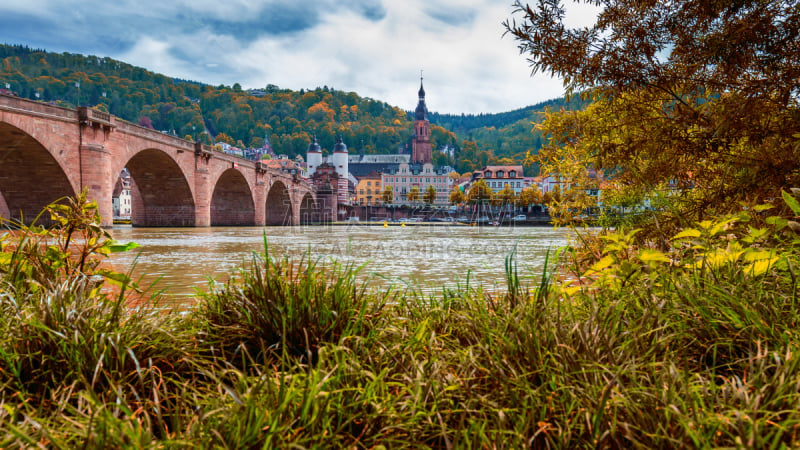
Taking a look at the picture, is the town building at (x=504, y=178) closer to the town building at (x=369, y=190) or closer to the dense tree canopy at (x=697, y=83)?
the town building at (x=369, y=190)

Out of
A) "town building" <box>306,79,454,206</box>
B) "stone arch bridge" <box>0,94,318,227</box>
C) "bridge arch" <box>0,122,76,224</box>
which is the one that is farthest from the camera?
"town building" <box>306,79,454,206</box>

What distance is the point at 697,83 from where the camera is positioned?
402 cm

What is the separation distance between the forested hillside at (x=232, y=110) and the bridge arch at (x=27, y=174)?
80.6 meters

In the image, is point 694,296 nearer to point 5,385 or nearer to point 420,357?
point 420,357

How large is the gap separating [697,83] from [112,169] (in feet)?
86.5

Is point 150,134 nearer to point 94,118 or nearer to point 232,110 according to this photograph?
point 94,118

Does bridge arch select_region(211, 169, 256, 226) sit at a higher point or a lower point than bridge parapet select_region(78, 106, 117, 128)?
lower

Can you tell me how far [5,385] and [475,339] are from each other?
1573mm

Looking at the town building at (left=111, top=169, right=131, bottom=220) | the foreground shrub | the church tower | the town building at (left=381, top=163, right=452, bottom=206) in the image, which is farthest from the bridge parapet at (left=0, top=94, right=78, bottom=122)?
the church tower

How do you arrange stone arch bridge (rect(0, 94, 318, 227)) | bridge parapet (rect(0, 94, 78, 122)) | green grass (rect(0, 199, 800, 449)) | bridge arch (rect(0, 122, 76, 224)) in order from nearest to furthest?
green grass (rect(0, 199, 800, 449)) < bridge parapet (rect(0, 94, 78, 122)) < bridge arch (rect(0, 122, 76, 224)) < stone arch bridge (rect(0, 94, 318, 227))

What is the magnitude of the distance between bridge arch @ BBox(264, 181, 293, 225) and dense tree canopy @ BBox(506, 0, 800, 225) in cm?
5361

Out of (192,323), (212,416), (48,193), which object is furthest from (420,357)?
(48,193)

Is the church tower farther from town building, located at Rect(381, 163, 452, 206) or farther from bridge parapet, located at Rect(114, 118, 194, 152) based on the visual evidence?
bridge parapet, located at Rect(114, 118, 194, 152)

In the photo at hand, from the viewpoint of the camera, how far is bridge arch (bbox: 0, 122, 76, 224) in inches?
777
